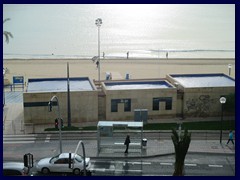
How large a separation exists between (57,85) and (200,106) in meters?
12.6

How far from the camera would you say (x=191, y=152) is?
Answer: 27953 millimetres

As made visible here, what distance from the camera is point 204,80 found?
133 feet

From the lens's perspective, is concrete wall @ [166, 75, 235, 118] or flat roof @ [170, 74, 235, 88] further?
flat roof @ [170, 74, 235, 88]

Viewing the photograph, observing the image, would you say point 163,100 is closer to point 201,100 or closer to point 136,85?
point 201,100

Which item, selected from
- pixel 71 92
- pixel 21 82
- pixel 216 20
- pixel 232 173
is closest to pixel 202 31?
pixel 216 20

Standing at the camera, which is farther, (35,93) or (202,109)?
(202,109)

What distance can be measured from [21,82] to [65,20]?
7624 centimetres

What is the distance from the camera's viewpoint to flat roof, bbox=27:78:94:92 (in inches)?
1425

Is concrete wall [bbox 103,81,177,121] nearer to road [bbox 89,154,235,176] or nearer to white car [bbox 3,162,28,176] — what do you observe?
road [bbox 89,154,235,176]

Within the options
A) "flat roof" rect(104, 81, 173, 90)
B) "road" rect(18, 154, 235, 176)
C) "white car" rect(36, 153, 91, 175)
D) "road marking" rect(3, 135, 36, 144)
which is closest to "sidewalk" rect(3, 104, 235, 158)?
"road" rect(18, 154, 235, 176)

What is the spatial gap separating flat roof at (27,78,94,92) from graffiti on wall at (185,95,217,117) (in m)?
8.43

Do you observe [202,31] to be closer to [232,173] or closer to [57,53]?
[57,53]

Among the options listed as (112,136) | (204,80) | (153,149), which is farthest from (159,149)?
(204,80)

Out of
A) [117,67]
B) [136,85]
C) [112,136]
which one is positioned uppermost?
[117,67]
